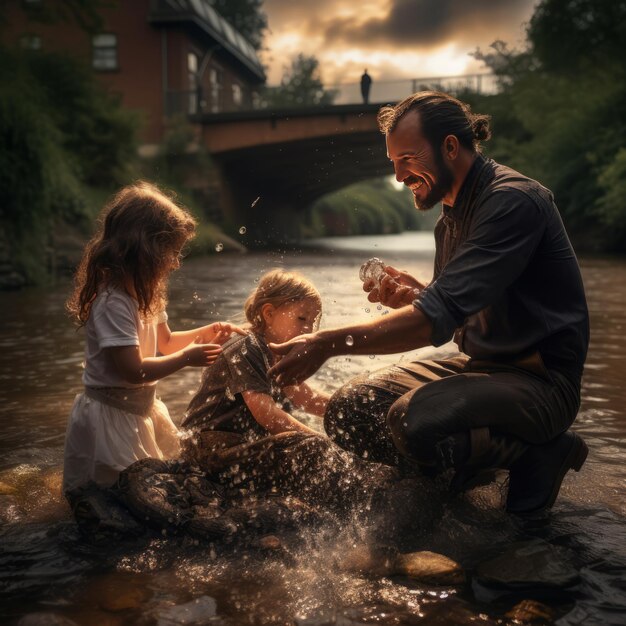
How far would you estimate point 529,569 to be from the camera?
265 cm

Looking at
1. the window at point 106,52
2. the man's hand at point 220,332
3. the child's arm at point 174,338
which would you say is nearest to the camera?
the man's hand at point 220,332

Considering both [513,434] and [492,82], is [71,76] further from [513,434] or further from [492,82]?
[513,434]

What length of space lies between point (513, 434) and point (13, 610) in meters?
1.84

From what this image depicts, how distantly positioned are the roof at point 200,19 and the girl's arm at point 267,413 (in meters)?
31.7

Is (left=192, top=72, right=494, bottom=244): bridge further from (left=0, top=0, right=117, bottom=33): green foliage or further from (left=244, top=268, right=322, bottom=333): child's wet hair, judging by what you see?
(left=244, top=268, right=322, bottom=333): child's wet hair

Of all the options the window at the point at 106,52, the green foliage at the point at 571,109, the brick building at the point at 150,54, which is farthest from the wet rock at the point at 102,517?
the window at the point at 106,52

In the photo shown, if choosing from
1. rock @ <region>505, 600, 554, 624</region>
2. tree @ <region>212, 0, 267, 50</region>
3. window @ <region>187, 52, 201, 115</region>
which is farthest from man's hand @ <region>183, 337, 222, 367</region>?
tree @ <region>212, 0, 267, 50</region>

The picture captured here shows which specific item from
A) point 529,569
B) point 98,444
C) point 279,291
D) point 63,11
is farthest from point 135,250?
point 63,11

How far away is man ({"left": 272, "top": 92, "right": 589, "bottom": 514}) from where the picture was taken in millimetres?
2902

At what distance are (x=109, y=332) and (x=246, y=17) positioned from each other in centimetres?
5757

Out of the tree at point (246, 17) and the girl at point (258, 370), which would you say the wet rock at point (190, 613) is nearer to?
the girl at point (258, 370)

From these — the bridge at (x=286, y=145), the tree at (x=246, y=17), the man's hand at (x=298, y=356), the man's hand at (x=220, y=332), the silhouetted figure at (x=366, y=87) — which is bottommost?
the man's hand at (x=220, y=332)

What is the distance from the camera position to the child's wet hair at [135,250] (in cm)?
342

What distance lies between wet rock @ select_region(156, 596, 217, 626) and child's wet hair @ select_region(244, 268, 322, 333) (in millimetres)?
1447
